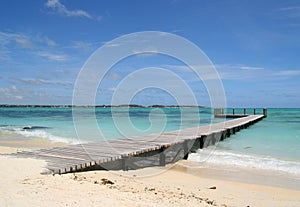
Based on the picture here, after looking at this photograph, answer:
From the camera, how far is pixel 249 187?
7.24m

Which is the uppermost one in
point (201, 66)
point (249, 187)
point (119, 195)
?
point (201, 66)

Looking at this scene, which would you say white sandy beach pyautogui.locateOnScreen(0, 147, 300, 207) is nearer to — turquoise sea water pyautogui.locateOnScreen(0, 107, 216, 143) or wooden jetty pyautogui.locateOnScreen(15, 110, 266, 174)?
wooden jetty pyautogui.locateOnScreen(15, 110, 266, 174)

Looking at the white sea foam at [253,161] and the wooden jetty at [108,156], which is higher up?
the wooden jetty at [108,156]

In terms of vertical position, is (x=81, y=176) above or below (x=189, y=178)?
above

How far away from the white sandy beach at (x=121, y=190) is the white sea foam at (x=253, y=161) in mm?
2011

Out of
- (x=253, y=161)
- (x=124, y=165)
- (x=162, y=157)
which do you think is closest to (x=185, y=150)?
(x=162, y=157)

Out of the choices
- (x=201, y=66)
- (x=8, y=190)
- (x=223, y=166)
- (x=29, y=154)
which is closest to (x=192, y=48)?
(x=201, y=66)

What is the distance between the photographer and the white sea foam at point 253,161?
9.54m

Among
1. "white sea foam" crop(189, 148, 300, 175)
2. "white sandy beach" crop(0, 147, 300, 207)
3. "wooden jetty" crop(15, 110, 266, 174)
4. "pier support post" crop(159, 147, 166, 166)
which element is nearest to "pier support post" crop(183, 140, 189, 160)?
"wooden jetty" crop(15, 110, 266, 174)

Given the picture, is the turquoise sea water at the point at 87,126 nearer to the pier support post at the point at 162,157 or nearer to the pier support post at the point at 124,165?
the pier support post at the point at 162,157

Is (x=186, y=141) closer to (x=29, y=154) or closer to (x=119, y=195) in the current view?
(x=29, y=154)

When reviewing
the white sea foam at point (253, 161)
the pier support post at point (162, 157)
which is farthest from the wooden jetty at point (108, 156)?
the white sea foam at point (253, 161)

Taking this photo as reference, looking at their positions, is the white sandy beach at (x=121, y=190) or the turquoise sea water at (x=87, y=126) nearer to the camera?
the white sandy beach at (x=121, y=190)

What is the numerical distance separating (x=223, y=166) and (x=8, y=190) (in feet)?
23.7
